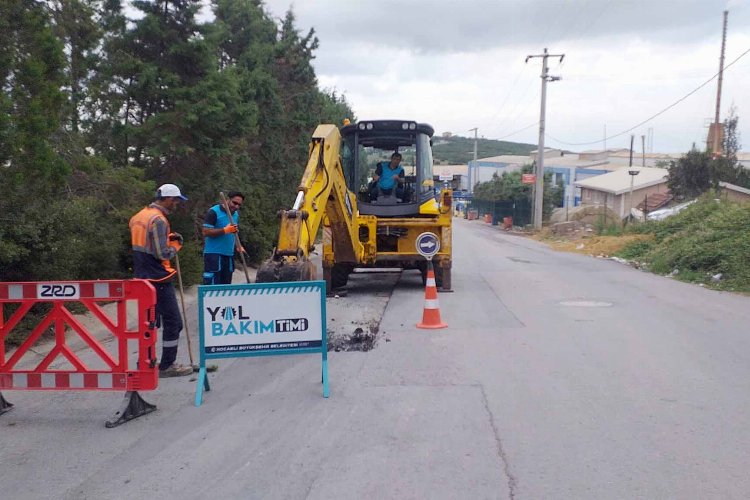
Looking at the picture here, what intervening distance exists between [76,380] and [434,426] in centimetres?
318

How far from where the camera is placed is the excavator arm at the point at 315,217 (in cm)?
827

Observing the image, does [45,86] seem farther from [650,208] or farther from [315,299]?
[650,208]

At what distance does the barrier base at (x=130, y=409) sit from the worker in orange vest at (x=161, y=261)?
1.28 m

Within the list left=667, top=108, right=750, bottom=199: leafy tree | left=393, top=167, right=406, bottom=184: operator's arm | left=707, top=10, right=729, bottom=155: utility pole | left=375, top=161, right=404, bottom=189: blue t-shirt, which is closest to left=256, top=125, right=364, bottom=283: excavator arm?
left=375, top=161, right=404, bottom=189: blue t-shirt

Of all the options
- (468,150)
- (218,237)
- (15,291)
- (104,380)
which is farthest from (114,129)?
(468,150)

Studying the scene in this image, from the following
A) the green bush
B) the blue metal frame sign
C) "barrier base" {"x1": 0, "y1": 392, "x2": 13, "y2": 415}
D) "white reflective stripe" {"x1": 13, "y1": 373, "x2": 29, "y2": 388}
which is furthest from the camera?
the green bush

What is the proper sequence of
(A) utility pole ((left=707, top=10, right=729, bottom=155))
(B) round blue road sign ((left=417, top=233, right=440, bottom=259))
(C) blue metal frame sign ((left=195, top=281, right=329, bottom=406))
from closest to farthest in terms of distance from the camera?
(C) blue metal frame sign ((left=195, top=281, right=329, bottom=406)), (B) round blue road sign ((left=417, top=233, right=440, bottom=259)), (A) utility pole ((left=707, top=10, right=729, bottom=155))

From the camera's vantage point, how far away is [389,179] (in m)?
15.1

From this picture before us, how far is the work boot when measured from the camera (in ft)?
26.0

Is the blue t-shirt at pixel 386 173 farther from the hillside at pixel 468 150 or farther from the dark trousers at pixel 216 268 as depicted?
the hillside at pixel 468 150

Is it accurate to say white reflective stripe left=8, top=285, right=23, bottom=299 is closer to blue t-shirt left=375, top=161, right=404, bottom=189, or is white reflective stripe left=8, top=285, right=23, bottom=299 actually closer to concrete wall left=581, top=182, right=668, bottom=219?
blue t-shirt left=375, top=161, right=404, bottom=189

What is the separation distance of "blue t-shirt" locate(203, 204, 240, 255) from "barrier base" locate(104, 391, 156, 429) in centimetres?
367

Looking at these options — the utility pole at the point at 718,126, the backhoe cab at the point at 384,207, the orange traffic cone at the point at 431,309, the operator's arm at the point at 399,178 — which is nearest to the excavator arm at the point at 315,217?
the backhoe cab at the point at 384,207

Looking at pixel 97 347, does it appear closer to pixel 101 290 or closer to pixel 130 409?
pixel 101 290
